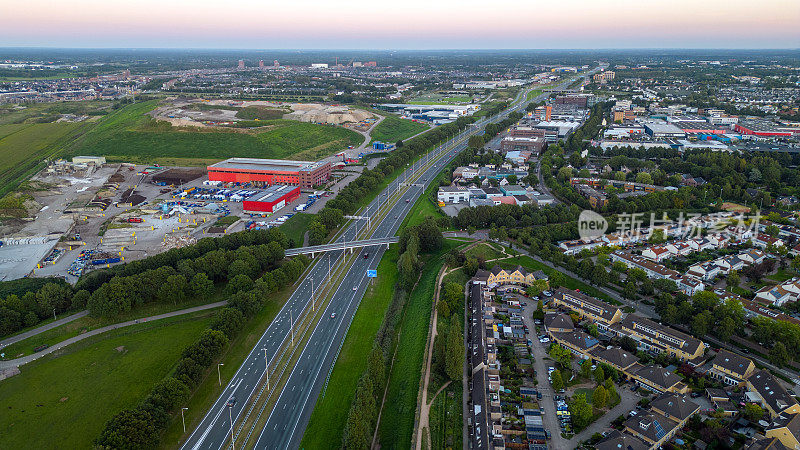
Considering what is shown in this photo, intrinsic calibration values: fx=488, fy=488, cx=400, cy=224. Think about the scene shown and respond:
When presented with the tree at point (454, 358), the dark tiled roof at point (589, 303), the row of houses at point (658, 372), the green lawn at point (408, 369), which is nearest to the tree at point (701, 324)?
the row of houses at point (658, 372)

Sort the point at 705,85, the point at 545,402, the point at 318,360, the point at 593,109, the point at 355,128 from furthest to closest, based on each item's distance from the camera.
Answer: the point at 705,85
the point at 593,109
the point at 355,128
the point at 318,360
the point at 545,402

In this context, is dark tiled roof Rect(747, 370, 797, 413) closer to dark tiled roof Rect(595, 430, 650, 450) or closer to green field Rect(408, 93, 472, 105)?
dark tiled roof Rect(595, 430, 650, 450)

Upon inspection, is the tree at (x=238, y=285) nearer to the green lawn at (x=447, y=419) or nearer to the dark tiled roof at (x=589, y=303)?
the green lawn at (x=447, y=419)

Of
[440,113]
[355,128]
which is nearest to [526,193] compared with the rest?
[355,128]

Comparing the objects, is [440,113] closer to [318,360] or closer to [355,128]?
[355,128]

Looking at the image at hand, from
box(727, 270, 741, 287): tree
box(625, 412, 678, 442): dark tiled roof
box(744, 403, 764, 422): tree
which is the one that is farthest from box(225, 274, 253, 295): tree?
box(727, 270, 741, 287): tree

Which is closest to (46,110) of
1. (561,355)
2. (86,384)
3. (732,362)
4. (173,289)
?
(173,289)

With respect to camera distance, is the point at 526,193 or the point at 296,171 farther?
the point at 296,171

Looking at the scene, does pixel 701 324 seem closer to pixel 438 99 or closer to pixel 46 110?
pixel 438 99
